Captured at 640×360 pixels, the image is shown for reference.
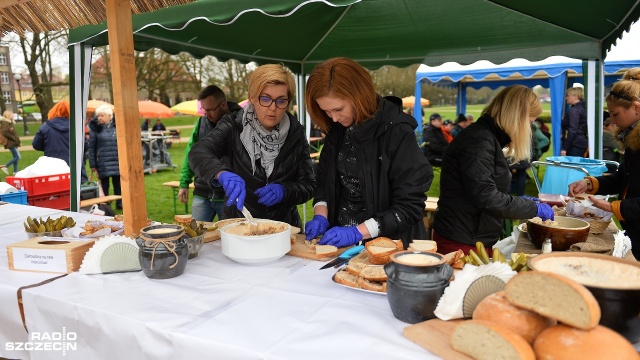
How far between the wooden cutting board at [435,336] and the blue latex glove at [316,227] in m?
0.93

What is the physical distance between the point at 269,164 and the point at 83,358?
134 centimetres

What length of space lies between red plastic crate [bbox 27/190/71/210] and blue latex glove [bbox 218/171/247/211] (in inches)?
142

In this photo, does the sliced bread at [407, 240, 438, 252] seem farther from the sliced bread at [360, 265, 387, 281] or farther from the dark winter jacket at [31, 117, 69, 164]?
the dark winter jacket at [31, 117, 69, 164]

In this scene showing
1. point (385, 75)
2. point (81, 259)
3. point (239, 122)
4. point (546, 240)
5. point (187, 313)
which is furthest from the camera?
point (385, 75)

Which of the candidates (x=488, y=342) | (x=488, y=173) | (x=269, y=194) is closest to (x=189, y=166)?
(x=269, y=194)

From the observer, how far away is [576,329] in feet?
2.84

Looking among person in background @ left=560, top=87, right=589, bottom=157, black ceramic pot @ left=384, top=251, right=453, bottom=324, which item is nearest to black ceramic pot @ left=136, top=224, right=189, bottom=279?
black ceramic pot @ left=384, top=251, right=453, bottom=324

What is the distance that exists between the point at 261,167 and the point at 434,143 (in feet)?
20.3

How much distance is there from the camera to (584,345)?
2.75ft

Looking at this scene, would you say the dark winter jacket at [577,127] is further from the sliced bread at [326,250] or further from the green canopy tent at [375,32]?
the sliced bread at [326,250]

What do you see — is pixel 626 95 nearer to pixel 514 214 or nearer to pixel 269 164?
pixel 514 214

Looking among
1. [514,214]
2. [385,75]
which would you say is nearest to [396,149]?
[514,214]

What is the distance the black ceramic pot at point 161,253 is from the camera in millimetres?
1527

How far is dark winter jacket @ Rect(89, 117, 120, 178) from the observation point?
21.2ft
